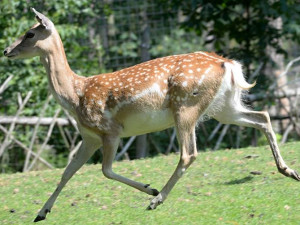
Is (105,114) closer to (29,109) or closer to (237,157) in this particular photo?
(237,157)

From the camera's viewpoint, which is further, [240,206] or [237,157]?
[237,157]

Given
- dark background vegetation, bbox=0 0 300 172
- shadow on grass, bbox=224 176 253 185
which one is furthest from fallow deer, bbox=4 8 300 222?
dark background vegetation, bbox=0 0 300 172

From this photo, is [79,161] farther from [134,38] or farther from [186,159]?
[134,38]

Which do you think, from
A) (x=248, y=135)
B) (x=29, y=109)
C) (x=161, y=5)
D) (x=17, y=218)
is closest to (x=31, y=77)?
(x=29, y=109)

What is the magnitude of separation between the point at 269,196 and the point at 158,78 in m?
1.56

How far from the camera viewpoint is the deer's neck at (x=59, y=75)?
7.20 m

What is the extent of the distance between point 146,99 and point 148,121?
8.7 inches

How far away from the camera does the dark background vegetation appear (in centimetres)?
1141

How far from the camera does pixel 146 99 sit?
6.79 meters

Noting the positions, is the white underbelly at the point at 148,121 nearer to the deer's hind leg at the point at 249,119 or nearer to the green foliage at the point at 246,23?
the deer's hind leg at the point at 249,119

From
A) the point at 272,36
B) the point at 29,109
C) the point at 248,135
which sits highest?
the point at 272,36

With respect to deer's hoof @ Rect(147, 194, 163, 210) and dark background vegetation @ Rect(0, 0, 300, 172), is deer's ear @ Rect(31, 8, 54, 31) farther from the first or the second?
dark background vegetation @ Rect(0, 0, 300, 172)

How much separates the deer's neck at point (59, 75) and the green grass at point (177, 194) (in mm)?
1113

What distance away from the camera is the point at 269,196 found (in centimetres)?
668
